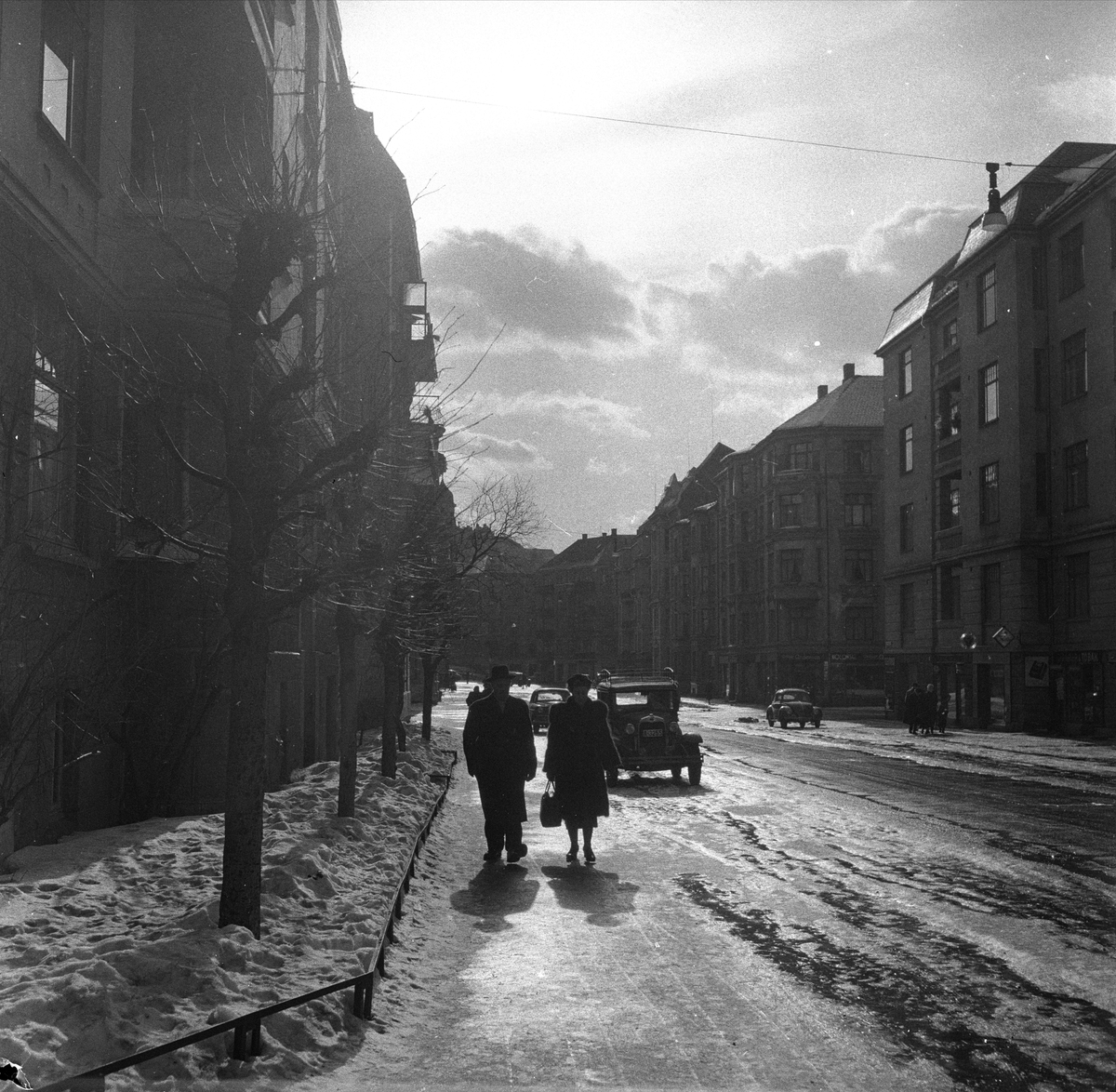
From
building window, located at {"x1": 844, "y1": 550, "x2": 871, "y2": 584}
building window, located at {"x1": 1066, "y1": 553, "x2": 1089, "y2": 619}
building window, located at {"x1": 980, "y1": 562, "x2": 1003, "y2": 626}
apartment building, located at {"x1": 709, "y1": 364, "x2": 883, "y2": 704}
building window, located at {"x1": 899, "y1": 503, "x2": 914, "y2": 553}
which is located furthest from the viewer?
building window, located at {"x1": 844, "y1": 550, "x2": 871, "y2": 584}

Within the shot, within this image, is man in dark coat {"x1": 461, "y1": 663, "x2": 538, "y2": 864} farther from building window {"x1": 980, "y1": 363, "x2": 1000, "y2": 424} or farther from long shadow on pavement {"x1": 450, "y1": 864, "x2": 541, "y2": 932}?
building window {"x1": 980, "y1": 363, "x2": 1000, "y2": 424}

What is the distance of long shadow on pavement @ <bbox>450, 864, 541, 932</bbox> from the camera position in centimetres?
998

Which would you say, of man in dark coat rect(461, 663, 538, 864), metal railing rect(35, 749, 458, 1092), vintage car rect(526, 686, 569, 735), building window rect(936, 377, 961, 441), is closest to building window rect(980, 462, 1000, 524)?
building window rect(936, 377, 961, 441)

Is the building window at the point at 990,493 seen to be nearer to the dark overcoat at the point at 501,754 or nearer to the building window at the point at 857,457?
the building window at the point at 857,457

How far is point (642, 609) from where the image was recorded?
13525 cm

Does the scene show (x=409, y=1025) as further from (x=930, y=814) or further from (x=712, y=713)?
(x=712, y=713)

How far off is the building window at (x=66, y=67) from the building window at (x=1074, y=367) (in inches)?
1470

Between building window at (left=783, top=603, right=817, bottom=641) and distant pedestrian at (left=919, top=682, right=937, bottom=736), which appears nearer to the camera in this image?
distant pedestrian at (left=919, top=682, right=937, bottom=736)

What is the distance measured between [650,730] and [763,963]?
15.0 m

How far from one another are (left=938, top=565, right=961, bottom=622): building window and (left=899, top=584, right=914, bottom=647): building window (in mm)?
3542

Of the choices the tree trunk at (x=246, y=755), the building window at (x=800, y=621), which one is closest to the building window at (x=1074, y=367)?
the building window at (x=800, y=621)

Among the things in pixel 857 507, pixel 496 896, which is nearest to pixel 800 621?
pixel 857 507

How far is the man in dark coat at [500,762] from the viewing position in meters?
12.9

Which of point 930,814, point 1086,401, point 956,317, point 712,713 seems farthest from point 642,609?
Answer: point 930,814
